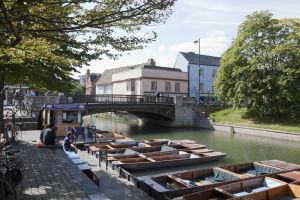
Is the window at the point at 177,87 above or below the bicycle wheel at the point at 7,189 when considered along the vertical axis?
above

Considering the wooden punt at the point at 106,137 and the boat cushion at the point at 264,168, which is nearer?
the boat cushion at the point at 264,168

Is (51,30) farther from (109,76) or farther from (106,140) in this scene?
(109,76)

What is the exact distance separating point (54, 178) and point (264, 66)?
32023 millimetres

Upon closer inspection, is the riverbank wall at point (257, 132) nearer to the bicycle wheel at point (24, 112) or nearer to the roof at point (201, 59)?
the bicycle wheel at point (24, 112)

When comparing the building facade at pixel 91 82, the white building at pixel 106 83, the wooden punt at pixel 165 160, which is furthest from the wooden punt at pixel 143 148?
the building facade at pixel 91 82

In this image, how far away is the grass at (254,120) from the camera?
35.8m

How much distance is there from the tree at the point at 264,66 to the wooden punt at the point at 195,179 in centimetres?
1997

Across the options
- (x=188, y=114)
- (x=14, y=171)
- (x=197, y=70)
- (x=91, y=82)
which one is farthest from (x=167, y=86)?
(x=14, y=171)

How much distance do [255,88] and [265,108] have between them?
2370mm

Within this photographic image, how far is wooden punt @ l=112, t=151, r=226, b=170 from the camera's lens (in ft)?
62.1

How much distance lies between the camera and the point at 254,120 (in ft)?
131

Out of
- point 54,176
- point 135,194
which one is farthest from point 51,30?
point 135,194

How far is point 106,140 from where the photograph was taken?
26641 mm

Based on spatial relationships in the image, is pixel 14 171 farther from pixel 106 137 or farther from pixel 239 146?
pixel 239 146
